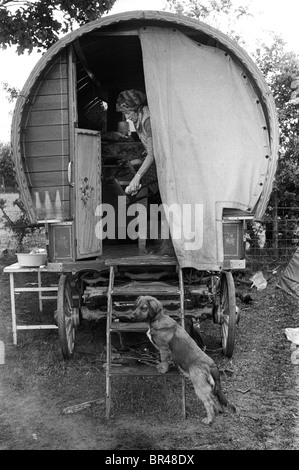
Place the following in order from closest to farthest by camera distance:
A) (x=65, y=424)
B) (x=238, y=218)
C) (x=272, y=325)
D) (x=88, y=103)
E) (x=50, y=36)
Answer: (x=65, y=424) < (x=238, y=218) < (x=272, y=325) < (x=88, y=103) < (x=50, y=36)

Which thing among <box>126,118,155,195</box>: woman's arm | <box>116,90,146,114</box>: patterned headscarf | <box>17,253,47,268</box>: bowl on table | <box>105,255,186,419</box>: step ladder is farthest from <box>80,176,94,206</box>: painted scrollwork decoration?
<box>17,253,47,268</box>: bowl on table

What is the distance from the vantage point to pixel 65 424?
4855 mm

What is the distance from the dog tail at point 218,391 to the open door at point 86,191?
7.45 feet

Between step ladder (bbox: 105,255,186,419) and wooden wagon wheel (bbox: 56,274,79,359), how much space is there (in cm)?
62

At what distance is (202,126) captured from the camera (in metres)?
6.18

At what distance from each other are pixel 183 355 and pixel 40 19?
310 inches

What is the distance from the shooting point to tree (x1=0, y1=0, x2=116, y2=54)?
1018 centimetres

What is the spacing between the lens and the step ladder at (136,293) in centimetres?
515

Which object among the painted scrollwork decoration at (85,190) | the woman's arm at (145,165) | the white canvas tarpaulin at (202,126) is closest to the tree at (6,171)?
the painted scrollwork decoration at (85,190)

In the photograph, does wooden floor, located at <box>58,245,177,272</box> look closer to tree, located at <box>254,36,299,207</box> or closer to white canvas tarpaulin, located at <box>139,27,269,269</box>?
white canvas tarpaulin, located at <box>139,27,269,269</box>

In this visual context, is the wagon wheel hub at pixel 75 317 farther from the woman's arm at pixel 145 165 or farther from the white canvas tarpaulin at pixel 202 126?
the white canvas tarpaulin at pixel 202 126

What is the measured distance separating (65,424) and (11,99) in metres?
8.83

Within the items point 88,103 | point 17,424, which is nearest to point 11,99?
point 88,103

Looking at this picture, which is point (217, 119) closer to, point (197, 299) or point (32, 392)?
point (197, 299)
